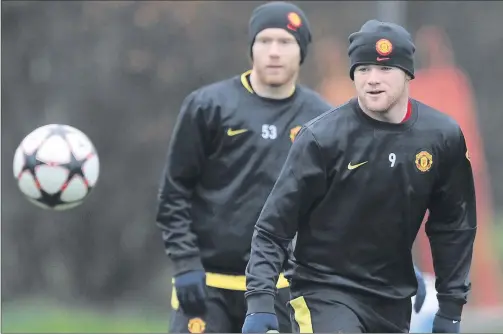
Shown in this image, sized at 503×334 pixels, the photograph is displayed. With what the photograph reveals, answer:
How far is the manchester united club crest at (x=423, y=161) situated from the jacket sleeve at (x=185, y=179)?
1.52 m

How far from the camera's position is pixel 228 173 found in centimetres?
630

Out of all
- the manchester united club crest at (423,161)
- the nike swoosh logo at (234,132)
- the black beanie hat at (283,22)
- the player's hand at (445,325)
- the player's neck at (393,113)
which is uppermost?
the black beanie hat at (283,22)

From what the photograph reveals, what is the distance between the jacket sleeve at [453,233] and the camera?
5.23m

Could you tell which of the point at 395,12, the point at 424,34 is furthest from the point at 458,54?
the point at 395,12

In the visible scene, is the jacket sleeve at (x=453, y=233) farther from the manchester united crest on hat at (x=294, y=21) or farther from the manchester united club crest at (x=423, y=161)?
the manchester united crest on hat at (x=294, y=21)

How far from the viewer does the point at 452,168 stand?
204 inches

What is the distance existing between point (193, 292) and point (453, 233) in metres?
1.52

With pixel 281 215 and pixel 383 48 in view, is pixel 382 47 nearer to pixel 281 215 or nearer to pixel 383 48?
pixel 383 48

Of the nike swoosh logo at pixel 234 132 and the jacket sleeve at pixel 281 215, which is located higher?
the nike swoosh logo at pixel 234 132

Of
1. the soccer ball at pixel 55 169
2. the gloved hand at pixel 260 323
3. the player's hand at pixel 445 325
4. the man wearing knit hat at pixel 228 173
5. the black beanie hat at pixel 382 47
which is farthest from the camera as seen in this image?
the soccer ball at pixel 55 169

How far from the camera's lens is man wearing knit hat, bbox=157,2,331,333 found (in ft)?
20.5

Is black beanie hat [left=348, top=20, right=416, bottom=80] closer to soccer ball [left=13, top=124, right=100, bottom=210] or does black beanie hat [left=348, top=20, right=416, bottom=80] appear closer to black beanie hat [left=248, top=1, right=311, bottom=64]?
black beanie hat [left=248, top=1, right=311, bottom=64]

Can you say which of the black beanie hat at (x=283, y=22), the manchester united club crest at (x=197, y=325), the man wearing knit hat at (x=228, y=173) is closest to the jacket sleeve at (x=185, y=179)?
the man wearing knit hat at (x=228, y=173)

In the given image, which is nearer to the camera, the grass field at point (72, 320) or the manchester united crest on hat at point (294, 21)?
the manchester united crest on hat at point (294, 21)
